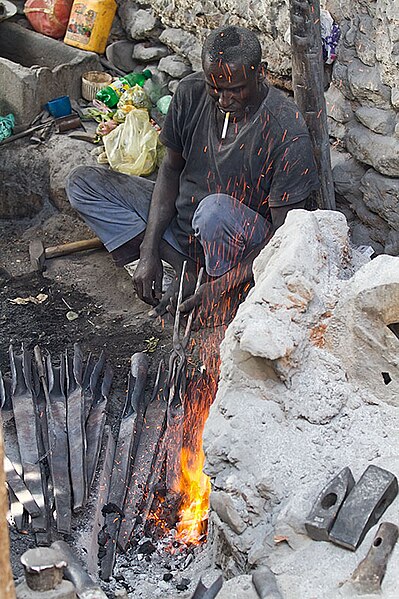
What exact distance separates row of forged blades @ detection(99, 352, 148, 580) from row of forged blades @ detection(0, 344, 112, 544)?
102 millimetres

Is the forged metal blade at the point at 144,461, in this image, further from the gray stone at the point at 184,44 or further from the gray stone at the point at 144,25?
the gray stone at the point at 144,25

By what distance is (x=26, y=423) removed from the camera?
4465 millimetres

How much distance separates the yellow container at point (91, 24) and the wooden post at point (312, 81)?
9.06 ft

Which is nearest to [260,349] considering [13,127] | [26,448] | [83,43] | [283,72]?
[26,448]

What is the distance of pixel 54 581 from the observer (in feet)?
7.73

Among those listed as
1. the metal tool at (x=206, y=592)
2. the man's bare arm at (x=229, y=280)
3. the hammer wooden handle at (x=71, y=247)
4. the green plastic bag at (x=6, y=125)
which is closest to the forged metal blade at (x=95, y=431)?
the man's bare arm at (x=229, y=280)

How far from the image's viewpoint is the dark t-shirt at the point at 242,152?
16.9ft

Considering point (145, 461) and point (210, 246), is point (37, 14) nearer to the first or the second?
point (210, 246)

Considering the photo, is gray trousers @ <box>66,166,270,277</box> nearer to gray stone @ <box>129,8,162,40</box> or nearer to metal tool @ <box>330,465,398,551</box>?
gray stone @ <box>129,8,162,40</box>

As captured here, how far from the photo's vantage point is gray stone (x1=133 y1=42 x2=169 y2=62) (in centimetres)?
757

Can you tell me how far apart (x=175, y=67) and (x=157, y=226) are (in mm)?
2077

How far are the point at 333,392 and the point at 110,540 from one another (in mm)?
1160

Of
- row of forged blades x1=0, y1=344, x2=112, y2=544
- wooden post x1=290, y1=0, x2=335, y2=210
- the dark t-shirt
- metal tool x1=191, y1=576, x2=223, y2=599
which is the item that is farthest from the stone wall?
metal tool x1=191, y1=576, x2=223, y2=599

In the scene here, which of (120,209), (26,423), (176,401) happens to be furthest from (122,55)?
(26,423)
